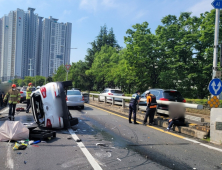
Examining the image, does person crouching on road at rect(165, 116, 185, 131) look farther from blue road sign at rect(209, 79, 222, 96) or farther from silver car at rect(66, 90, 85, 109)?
silver car at rect(66, 90, 85, 109)

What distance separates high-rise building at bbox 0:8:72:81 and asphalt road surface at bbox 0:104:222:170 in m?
92.5

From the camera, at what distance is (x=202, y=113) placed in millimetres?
16078

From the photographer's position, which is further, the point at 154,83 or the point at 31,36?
the point at 31,36

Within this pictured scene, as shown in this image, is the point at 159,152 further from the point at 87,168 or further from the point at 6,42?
the point at 6,42

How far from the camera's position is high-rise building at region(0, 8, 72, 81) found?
3920 inches

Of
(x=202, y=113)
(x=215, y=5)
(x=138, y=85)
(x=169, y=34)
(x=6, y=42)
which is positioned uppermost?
(x=6, y=42)

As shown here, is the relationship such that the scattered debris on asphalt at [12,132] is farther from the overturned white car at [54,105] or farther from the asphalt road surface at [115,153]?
the overturned white car at [54,105]

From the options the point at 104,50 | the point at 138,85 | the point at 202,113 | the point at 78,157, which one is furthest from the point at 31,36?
the point at 78,157

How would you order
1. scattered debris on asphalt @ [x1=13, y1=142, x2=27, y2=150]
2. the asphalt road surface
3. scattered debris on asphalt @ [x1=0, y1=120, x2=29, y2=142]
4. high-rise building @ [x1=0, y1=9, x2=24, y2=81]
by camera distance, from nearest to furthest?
the asphalt road surface < scattered debris on asphalt @ [x1=13, y1=142, x2=27, y2=150] < scattered debris on asphalt @ [x1=0, y1=120, x2=29, y2=142] < high-rise building @ [x1=0, y1=9, x2=24, y2=81]

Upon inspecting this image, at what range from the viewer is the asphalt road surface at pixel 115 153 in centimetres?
467

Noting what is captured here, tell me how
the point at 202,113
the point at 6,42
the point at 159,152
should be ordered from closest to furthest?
the point at 159,152
the point at 202,113
the point at 6,42

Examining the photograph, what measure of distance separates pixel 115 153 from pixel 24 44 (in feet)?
379

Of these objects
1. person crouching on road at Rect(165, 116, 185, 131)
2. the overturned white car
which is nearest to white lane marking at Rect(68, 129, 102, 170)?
the overturned white car

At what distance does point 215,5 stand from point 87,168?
30.6ft
